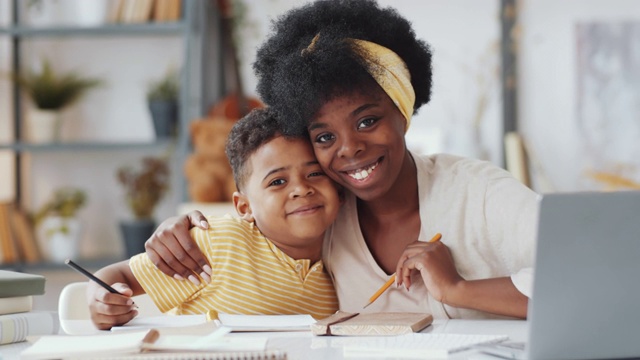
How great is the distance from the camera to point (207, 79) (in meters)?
4.10

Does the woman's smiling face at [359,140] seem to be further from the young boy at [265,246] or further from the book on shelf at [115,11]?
the book on shelf at [115,11]

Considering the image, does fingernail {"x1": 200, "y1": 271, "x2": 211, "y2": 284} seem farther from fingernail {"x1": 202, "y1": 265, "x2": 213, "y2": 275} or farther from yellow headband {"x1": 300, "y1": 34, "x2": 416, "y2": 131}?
yellow headband {"x1": 300, "y1": 34, "x2": 416, "y2": 131}

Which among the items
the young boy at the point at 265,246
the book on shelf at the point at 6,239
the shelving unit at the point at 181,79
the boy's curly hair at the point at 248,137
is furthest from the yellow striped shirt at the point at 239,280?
the book on shelf at the point at 6,239

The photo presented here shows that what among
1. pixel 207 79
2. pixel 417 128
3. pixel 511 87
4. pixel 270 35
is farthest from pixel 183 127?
pixel 270 35

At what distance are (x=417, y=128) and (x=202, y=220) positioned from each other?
7.98ft

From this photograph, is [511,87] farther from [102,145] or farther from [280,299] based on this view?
[280,299]

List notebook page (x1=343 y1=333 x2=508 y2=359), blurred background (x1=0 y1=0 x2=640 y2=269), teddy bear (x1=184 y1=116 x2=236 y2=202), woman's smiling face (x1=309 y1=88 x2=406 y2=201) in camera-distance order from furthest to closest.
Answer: blurred background (x1=0 y1=0 x2=640 y2=269) → teddy bear (x1=184 y1=116 x2=236 y2=202) → woman's smiling face (x1=309 y1=88 x2=406 y2=201) → notebook page (x1=343 y1=333 x2=508 y2=359)

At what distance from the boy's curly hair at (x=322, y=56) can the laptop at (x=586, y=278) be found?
2.22 ft

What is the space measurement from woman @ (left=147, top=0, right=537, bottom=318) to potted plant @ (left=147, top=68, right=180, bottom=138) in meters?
2.30

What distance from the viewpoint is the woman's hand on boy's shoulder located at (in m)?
1.69

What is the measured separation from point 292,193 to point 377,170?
0.16 meters

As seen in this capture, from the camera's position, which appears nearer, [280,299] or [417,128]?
[280,299]

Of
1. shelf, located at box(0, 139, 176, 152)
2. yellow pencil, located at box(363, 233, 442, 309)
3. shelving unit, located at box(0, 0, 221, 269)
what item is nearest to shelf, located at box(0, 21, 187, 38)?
shelving unit, located at box(0, 0, 221, 269)

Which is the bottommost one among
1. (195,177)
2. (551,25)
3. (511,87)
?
(195,177)
